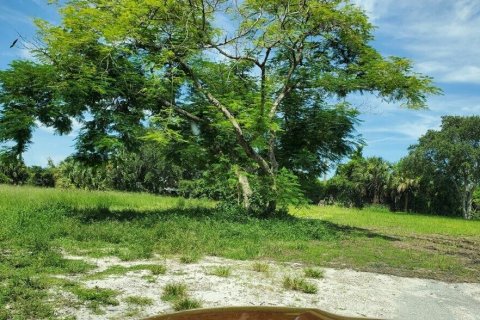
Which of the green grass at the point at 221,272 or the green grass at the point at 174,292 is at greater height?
the green grass at the point at 221,272

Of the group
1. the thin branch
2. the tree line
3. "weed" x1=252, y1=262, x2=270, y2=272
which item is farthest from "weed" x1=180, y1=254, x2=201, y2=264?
the tree line

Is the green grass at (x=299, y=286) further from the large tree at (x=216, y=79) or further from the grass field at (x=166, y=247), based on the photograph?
the large tree at (x=216, y=79)

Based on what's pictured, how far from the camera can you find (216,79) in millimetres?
19219

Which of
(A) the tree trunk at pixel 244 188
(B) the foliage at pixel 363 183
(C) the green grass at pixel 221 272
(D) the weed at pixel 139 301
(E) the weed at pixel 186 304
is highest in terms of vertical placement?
(B) the foliage at pixel 363 183

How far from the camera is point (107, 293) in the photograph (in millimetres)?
6184

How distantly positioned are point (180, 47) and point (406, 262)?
10.2m

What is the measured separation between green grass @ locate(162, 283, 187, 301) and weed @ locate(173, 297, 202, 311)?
247 mm

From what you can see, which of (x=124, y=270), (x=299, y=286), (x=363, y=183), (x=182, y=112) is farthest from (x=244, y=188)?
(x=363, y=183)

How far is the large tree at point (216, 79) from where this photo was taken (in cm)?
1536

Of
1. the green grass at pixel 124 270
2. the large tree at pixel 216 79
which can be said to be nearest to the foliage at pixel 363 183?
the large tree at pixel 216 79

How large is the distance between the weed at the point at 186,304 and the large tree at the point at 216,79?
983 centimetres

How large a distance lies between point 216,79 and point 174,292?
13.8 metres

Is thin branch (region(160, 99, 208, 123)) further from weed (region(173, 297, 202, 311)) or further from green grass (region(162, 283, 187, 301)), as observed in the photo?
weed (region(173, 297, 202, 311))

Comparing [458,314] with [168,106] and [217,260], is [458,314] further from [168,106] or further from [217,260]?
[168,106]
